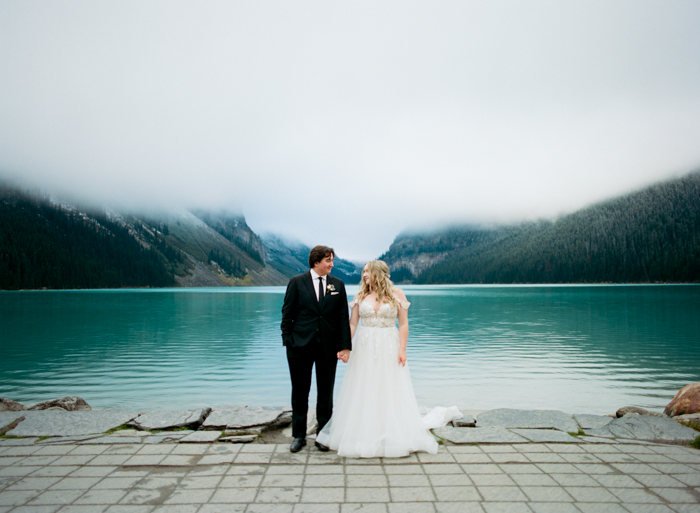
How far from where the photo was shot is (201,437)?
6.78 metres

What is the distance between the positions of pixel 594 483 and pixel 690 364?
19.2m

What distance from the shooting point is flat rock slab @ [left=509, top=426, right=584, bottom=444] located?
657 cm

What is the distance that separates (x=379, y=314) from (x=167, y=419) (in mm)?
4427

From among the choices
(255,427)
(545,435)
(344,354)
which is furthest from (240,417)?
(545,435)


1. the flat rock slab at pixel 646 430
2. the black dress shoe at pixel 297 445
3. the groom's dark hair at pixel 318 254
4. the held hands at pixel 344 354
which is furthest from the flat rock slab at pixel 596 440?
the groom's dark hair at pixel 318 254

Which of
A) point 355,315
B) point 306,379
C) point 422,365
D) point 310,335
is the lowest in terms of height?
point 422,365

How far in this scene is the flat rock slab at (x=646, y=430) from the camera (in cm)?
683

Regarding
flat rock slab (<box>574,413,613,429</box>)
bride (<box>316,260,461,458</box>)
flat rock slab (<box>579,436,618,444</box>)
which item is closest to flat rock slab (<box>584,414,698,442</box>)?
flat rock slab (<box>574,413,613,429</box>)

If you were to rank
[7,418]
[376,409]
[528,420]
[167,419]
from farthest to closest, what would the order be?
[528,420] < [167,419] < [7,418] < [376,409]

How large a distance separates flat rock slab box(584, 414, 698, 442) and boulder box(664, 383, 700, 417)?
2.31m

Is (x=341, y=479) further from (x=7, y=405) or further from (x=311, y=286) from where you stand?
(x=7, y=405)

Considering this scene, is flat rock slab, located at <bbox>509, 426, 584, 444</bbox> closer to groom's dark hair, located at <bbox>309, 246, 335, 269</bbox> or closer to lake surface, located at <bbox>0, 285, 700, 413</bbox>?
groom's dark hair, located at <bbox>309, 246, 335, 269</bbox>

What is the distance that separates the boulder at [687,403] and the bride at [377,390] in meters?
6.64

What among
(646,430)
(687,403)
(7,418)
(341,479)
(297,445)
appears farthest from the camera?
(687,403)
